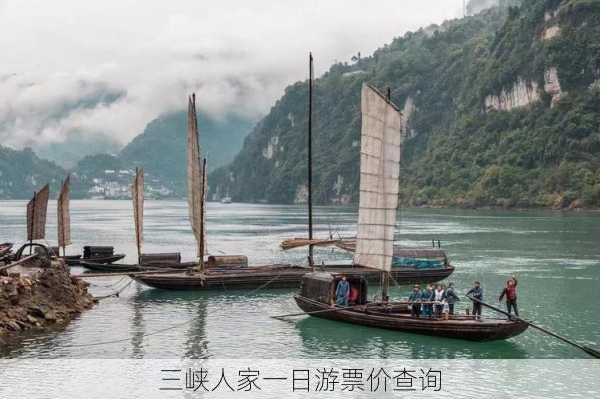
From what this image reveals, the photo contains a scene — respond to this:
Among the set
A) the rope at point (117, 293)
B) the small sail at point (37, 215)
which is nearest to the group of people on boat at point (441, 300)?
the rope at point (117, 293)

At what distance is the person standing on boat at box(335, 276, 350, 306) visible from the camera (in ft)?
108

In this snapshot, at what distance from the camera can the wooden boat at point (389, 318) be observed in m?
28.0

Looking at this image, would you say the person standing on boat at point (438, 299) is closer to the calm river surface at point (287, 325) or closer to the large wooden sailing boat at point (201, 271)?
the calm river surface at point (287, 325)

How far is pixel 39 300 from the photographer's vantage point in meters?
33.6

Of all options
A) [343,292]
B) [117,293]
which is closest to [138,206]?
[117,293]

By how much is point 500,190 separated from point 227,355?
154376 millimetres

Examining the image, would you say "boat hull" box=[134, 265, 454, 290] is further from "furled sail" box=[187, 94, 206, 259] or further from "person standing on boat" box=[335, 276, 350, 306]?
"person standing on boat" box=[335, 276, 350, 306]

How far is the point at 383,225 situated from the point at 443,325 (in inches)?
203

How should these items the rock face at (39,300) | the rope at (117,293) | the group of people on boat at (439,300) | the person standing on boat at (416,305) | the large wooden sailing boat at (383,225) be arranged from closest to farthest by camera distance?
the large wooden sailing boat at (383,225) < the group of people on boat at (439,300) < the person standing on boat at (416,305) < the rock face at (39,300) < the rope at (117,293)

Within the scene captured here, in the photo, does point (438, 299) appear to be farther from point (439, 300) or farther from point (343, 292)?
point (343, 292)

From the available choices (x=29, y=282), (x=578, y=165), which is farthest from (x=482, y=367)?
(x=578, y=165)

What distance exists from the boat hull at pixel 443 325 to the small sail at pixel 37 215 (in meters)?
29.3

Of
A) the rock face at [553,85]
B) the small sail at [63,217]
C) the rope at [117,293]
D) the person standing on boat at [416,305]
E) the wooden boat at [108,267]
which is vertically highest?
the rock face at [553,85]

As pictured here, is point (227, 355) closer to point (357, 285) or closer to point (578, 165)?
point (357, 285)
